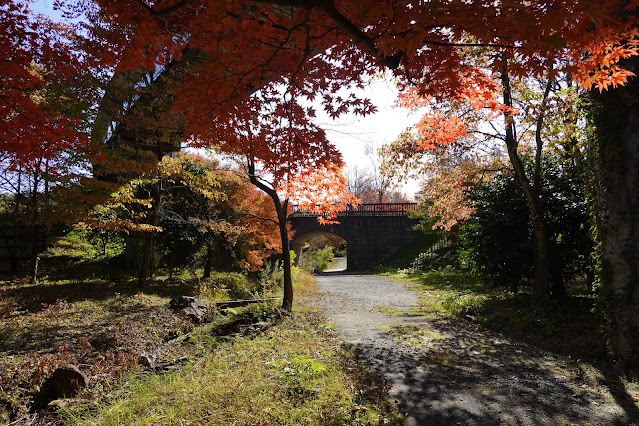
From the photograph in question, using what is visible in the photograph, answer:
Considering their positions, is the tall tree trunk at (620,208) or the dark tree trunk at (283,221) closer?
the tall tree trunk at (620,208)

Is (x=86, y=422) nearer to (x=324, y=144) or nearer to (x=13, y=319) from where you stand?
(x=324, y=144)

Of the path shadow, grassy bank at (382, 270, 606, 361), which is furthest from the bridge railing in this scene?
the path shadow

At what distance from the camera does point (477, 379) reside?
12.7 feet

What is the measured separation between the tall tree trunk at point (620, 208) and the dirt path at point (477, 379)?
0.76 meters

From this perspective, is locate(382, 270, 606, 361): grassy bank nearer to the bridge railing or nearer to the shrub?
the shrub

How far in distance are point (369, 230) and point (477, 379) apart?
62.2 ft

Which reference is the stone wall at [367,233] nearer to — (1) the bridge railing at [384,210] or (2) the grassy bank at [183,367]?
(1) the bridge railing at [384,210]

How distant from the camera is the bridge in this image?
73.2 feet

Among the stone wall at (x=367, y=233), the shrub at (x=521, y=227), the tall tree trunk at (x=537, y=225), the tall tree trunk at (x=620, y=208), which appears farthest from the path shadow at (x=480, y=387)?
the stone wall at (x=367, y=233)

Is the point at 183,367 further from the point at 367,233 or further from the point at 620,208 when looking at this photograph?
the point at 367,233

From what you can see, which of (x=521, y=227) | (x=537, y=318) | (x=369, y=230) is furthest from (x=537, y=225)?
(x=369, y=230)

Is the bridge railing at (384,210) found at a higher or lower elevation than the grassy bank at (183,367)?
higher

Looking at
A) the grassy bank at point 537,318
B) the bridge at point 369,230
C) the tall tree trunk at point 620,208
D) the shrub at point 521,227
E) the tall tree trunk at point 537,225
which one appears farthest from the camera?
the bridge at point 369,230

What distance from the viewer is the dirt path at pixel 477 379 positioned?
10.1 ft
